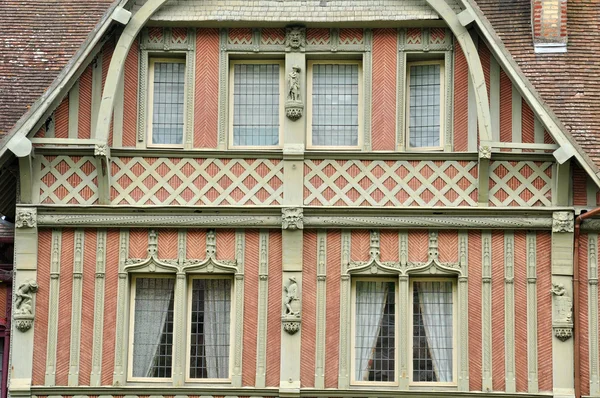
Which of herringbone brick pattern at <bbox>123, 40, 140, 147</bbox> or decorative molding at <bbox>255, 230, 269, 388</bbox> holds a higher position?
herringbone brick pattern at <bbox>123, 40, 140, 147</bbox>

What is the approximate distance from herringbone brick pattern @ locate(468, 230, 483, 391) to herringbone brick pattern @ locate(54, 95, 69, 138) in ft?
23.0

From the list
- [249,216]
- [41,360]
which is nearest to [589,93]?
[249,216]

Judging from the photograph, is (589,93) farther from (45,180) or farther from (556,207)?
(45,180)

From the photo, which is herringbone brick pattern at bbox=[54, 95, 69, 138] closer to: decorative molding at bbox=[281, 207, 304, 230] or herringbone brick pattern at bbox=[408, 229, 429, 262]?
decorative molding at bbox=[281, 207, 304, 230]

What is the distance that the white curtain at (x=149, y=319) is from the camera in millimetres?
25250

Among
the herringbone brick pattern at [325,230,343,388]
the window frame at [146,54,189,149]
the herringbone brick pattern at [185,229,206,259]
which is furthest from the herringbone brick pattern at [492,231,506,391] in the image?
the window frame at [146,54,189,149]

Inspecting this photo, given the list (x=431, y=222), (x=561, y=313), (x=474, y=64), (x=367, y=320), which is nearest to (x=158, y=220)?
(x=367, y=320)

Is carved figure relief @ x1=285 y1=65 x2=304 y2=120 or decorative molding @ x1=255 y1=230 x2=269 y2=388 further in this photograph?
carved figure relief @ x1=285 y1=65 x2=304 y2=120

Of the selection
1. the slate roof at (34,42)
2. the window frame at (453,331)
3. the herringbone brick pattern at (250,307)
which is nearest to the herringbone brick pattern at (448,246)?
the window frame at (453,331)

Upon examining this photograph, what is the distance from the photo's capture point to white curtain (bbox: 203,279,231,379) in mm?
25188

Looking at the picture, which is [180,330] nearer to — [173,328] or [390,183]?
[173,328]

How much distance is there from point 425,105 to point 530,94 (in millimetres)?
1970

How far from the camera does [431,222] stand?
25125 millimetres

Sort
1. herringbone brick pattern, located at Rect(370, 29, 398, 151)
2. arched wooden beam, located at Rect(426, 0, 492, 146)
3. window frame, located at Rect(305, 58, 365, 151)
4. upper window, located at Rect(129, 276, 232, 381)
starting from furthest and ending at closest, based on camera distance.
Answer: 1. window frame, located at Rect(305, 58, 365, 151)
2. herringbone brick pattern, located at Rect(370, 29, 398, 151)
3. upper window, located at Rect(129, 276, 232, 381)
4. arched wooden beam, located at Rect(426, 0, 492, 146)
